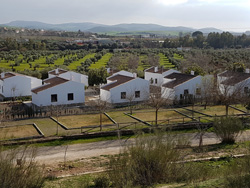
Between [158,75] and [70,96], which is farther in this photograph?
[158,75]

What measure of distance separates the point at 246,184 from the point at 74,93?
24732mm

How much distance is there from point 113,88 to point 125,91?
4.58 ft

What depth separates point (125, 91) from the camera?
3375cm

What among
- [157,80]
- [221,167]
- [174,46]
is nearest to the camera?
[221,167]

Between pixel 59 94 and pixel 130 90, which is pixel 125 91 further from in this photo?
pixel 59 94

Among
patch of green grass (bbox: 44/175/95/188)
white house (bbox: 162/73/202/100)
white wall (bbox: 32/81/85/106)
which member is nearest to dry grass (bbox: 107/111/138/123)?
white wall (bbox: 32/81/85/106)

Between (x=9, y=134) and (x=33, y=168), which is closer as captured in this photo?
(x=33, y=168)

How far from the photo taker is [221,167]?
1564 centimetres

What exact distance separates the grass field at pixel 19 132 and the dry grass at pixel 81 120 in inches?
108

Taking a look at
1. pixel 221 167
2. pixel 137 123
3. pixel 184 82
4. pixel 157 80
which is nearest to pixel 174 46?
pixel 157 80

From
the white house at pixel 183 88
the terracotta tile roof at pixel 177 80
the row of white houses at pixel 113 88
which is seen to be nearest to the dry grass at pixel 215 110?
the row of white houses at pixel 113 88

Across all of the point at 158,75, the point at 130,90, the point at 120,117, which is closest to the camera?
the point at 120,117

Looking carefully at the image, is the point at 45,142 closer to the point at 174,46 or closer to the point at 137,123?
the point at 137,123

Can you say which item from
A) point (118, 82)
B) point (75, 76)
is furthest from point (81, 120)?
point (75, 76)
